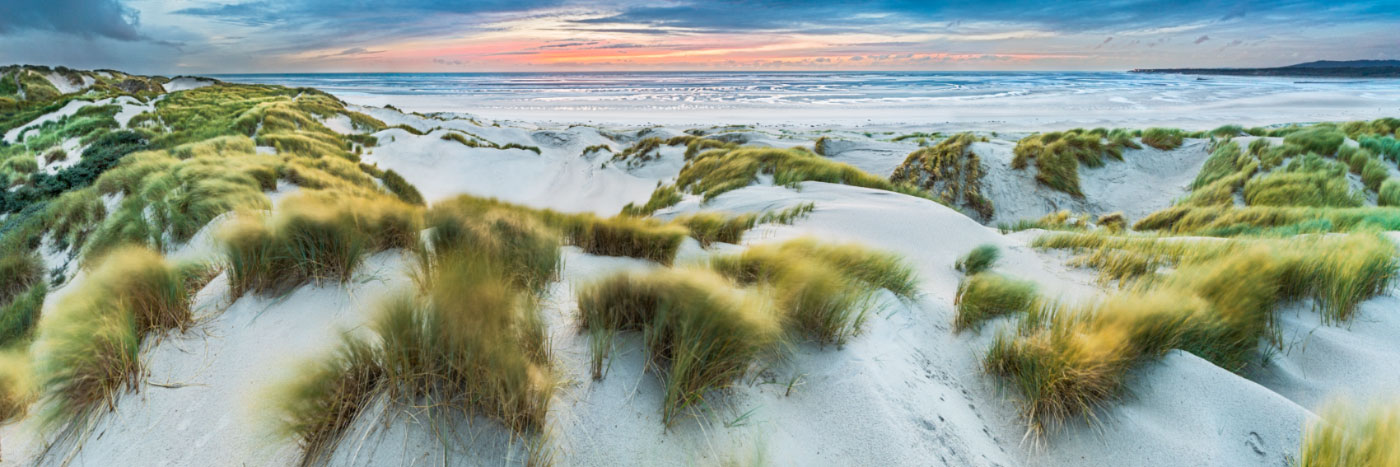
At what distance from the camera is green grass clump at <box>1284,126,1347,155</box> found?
7.16m

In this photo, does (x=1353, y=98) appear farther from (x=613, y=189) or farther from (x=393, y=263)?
(x=393, y=263)

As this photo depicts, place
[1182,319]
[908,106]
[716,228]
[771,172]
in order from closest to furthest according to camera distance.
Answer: [1182,319] < [716,228] < [771,172] < [908,106]

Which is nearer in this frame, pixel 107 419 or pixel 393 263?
pixel 107 419

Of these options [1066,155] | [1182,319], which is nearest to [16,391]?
[1182,319]

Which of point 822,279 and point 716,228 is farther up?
point 822,279

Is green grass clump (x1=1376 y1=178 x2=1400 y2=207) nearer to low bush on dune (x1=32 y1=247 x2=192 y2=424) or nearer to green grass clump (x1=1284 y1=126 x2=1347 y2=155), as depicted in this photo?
green grass clump (x1=1284 y1=126 x2=1347 y2=155)

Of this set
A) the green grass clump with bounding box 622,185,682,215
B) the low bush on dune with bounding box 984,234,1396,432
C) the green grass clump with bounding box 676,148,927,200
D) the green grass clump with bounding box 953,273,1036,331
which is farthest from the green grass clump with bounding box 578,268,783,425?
the green grass clump with bounding box 622,185,682,215

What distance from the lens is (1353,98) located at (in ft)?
101

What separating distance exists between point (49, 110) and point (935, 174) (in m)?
24.4

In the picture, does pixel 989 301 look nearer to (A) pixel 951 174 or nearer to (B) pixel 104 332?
(B) pixel 104 332

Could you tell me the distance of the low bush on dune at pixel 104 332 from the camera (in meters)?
1.55

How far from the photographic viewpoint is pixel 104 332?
1581mm

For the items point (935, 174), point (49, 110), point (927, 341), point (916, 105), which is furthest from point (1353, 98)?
point (49, 110)

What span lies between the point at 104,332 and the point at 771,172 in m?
7.29
